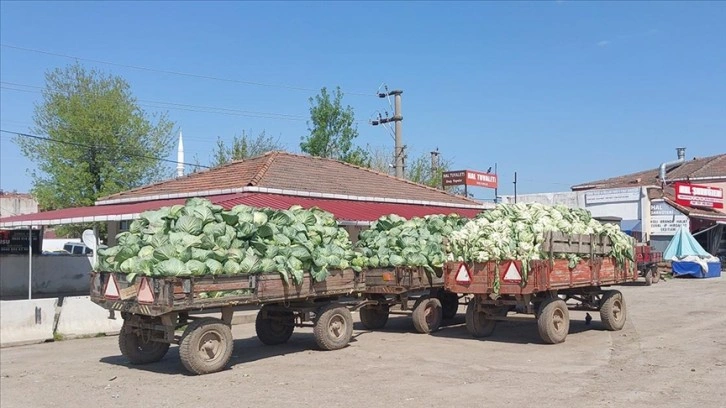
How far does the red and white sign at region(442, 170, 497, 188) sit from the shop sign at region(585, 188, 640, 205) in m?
6.71

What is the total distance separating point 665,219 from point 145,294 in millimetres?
35303

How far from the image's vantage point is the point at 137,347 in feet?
36.0

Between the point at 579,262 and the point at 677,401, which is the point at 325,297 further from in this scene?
the point at 677,401

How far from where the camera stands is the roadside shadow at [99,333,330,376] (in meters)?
10.7

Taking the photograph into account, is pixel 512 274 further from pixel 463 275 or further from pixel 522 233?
pixel 463 275

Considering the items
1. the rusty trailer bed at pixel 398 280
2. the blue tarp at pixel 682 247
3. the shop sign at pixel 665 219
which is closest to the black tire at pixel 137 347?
the rusty trailer bed at pixel 398 280

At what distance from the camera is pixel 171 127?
131 ft

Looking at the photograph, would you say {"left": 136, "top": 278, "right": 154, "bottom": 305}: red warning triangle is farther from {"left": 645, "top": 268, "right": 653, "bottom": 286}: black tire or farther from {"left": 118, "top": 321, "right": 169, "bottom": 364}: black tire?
{"left": 645, "top": 268, "right": 653, "bottom": 286}: black tire

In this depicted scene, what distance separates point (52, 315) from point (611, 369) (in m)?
11.2

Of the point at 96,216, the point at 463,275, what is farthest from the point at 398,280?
the point at 96,216

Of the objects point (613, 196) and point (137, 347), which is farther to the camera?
point (613, 196)

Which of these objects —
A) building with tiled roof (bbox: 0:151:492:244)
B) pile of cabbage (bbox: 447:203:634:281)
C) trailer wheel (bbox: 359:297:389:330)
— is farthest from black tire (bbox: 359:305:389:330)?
building with tiled roof (bbox: 0:151:492:244)

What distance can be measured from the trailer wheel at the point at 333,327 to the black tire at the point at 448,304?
337cm

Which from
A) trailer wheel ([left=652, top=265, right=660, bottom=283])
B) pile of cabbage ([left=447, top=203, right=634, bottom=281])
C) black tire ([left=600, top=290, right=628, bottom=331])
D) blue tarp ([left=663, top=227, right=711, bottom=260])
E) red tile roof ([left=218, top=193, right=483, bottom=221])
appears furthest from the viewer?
blue tarp ([left=663, top=227, right=711, bottom=260])
